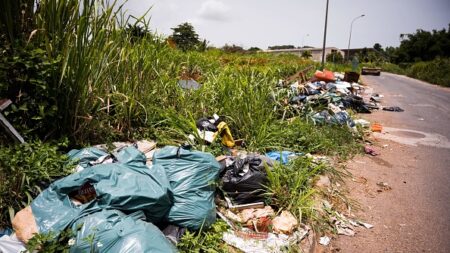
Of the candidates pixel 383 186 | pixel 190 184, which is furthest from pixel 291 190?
pixel 383 186

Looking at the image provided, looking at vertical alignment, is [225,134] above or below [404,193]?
above

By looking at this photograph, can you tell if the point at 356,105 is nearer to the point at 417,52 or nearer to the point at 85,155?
the point at 85,155

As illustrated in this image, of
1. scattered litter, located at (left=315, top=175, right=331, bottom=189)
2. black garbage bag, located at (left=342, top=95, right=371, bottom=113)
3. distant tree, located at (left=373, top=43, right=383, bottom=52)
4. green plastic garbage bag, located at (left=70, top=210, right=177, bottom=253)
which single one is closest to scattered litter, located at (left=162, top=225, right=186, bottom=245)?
green plastic garbage bag, located at (left=70, top=210, right=177, bottom=253)

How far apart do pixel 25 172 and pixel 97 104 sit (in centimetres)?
110

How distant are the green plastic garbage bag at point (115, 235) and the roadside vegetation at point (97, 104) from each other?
0.38m

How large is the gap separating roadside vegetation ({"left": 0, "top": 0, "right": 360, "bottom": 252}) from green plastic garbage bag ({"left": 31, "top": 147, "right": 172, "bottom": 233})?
26 centimetres

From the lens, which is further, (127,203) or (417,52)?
(417,52)

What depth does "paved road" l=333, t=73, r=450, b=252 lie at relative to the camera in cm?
262

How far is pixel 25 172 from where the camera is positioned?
2.18m

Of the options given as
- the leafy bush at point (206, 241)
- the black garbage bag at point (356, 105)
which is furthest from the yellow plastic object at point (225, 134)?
the black garbage bag at point (356, 105)

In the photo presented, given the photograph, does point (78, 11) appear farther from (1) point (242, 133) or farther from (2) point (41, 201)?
(1) point (242, 133)

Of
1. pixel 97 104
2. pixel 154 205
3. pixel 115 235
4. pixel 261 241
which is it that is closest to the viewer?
pixel 115 235

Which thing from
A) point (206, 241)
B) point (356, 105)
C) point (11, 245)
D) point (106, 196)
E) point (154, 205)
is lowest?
point (356, 105)

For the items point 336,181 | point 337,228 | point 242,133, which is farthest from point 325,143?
point 337,228
